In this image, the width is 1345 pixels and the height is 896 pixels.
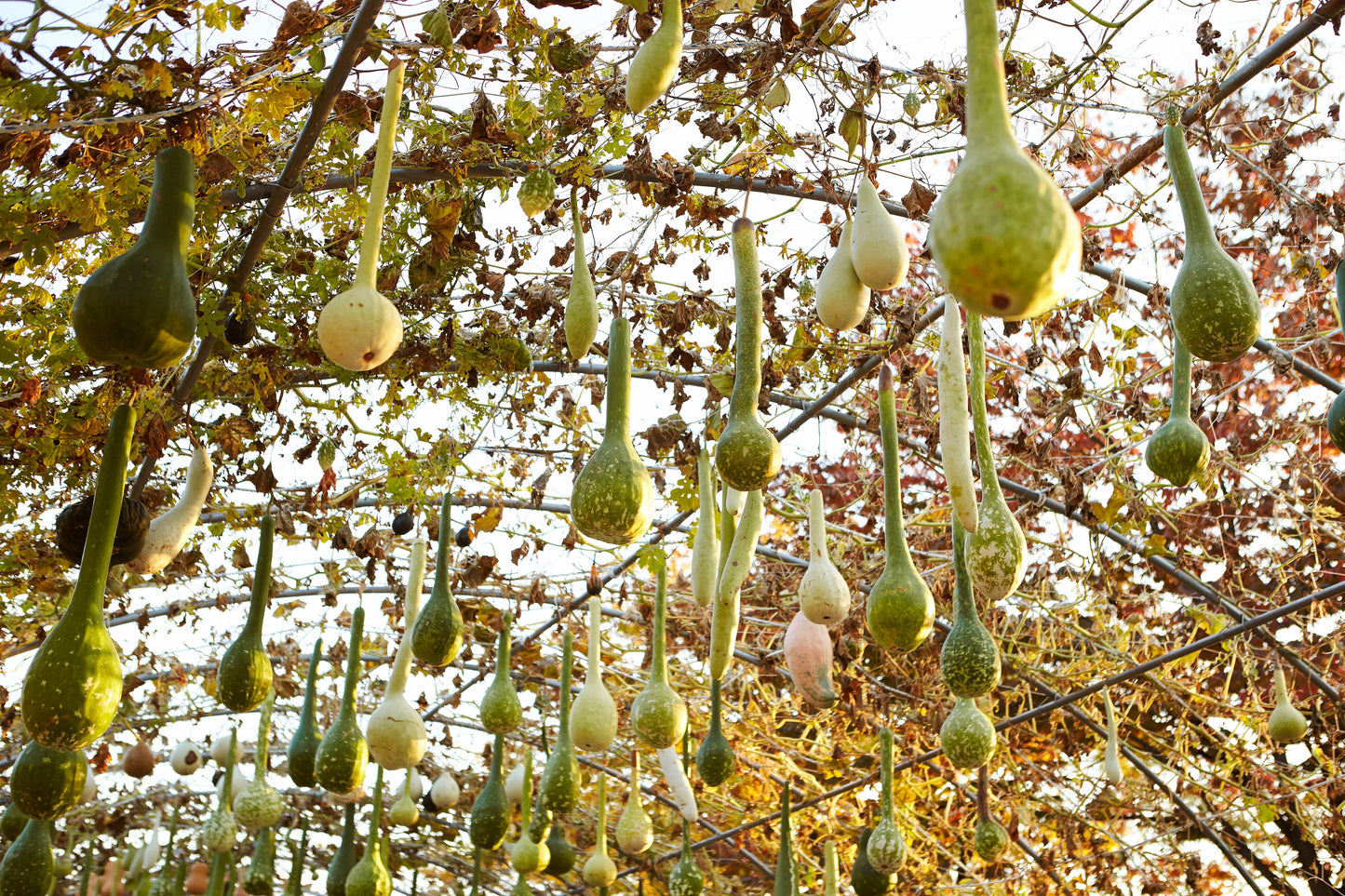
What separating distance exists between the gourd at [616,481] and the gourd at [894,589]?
43 centimetres

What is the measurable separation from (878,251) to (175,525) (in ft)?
5.69

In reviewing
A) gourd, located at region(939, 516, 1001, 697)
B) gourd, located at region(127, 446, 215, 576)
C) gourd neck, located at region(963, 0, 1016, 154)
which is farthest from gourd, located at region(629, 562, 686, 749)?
gourd neck, located at region(963, 0, 1016, 154)

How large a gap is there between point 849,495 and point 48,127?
21.3 feet

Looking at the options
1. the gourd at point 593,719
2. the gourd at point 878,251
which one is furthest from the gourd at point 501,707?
the gourd at point 878,251

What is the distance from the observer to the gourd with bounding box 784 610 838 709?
2.99 meters

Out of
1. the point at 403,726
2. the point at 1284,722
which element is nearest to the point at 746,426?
the point at 403,726

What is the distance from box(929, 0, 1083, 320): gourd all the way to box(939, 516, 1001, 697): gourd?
140 centimetres

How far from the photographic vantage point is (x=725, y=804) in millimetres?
8336

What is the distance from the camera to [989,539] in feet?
5.42

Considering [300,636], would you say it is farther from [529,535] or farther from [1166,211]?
[1166,211]

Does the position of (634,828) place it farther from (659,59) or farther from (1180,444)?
(659,59)

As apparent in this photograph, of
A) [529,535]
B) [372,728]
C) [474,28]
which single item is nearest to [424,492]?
[529,535]

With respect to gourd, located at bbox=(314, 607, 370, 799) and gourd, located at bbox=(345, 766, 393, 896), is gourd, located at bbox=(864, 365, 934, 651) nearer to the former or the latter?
gourd, located at bbox=(314, 607, 370, 799)

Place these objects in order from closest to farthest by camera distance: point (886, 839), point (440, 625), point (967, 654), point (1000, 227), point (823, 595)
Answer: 1. point (1000, 227)
2. point (967, 654)
3. point (823, 595)
4. point (440, 625)
5. point (886, 839)
